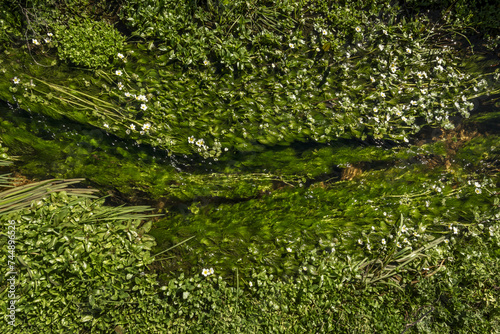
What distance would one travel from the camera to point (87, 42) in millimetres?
2623

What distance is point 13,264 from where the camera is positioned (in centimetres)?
234

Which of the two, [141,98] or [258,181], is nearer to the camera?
[141,98]

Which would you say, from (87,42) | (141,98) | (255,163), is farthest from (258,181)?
(87,42)

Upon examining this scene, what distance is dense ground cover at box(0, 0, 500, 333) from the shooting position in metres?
2.56

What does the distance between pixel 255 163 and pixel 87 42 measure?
2133mm

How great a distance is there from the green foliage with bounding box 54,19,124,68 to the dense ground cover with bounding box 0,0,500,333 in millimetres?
14

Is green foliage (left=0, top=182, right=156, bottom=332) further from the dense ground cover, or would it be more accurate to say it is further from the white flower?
the white flower

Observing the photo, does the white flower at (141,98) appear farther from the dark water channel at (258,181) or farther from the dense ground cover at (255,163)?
the dark water channel at (258,181)

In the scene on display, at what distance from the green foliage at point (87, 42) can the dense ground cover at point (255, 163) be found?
1cm

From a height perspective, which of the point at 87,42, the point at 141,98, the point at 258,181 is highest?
the point at 87,42

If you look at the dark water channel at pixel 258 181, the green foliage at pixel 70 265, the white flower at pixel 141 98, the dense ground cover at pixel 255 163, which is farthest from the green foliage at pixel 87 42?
the green foliage at pixel 70 265

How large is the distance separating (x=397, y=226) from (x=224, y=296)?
208 centimetres

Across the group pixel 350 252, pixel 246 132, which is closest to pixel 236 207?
pixel 246 132

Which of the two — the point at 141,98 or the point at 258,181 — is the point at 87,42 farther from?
the point at 258,181
